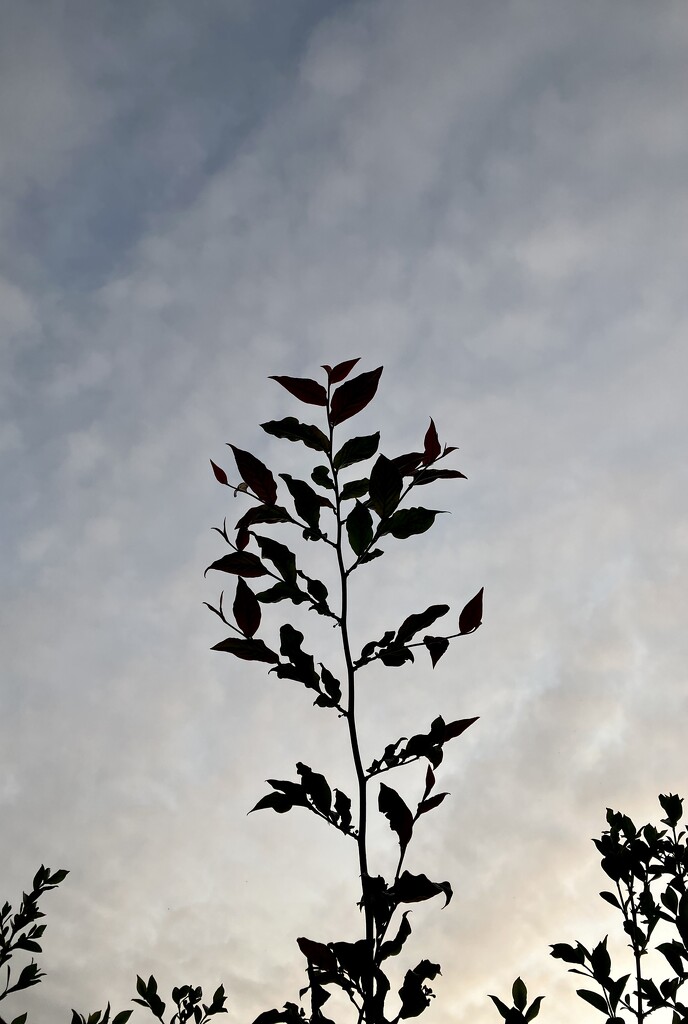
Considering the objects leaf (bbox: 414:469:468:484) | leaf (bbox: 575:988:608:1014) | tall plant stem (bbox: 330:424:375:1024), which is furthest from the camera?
leaf (bbox: 575:988:608:1014)

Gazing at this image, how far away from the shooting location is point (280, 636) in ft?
6.95

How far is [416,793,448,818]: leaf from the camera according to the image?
200 centimetres

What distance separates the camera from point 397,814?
196 cm

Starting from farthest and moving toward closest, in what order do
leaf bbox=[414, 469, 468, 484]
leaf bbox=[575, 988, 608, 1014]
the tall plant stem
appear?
leaf bbox=[575, 988, 608, 1014]
leaf bbox=[414, 469, 468, 484]
the tall plant stem

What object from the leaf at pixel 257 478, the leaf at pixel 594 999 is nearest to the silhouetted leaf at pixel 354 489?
the leaf at pixel 257 478

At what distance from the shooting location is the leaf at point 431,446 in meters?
2.54

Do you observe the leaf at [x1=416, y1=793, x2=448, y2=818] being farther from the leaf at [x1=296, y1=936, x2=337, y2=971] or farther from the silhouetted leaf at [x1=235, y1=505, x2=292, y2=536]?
the silhouetted leaf at [x1=235, y1=505, x2=292, y2=536]

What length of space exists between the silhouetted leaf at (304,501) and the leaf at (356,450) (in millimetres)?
223

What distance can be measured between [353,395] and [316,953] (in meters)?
1.79

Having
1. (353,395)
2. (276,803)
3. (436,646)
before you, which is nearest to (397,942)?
(276,803)

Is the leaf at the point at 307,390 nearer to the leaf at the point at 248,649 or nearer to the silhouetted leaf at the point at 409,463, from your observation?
the silhouetted leaf at the point at 409,463

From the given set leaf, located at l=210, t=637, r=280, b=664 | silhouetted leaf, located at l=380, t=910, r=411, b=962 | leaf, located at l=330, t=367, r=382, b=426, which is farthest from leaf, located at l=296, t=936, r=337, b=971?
leaf, located at l=330, t=367, r=382, b=426

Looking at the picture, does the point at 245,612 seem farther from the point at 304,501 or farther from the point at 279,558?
the point at 304,501

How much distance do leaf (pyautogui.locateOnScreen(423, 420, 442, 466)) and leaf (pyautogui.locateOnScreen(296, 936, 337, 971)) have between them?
61.4 inches
